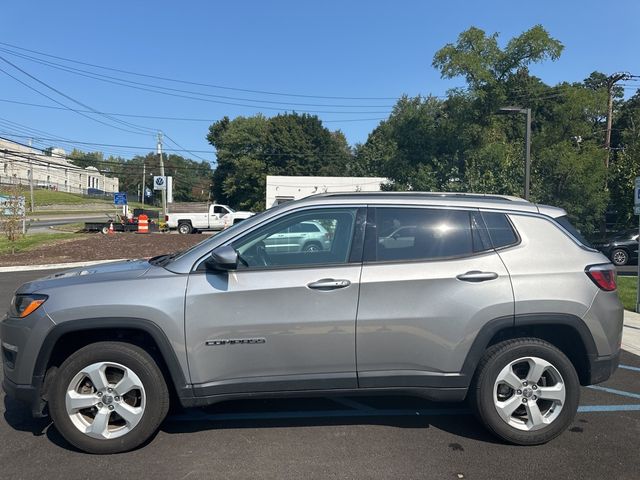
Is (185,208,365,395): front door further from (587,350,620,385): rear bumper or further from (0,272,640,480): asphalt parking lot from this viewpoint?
(587,350,620,385): rear bumper

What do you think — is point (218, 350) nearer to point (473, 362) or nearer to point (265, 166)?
point (473, 362)

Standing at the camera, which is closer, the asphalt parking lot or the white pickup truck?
the asphalt parking lot

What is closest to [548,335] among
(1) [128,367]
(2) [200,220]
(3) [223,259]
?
(3) [223,259]

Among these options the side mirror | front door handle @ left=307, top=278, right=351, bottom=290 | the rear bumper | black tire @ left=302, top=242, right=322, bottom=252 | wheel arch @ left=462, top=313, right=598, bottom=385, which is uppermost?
black tire @ left=302, top=242, right=322, bottom=252

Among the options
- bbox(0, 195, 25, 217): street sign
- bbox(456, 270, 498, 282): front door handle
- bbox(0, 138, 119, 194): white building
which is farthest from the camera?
bbox(0, 138, 119, 194): white building

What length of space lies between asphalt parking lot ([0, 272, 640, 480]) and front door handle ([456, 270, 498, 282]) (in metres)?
1.25

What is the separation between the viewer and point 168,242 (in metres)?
23.9

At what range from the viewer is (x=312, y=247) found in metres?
3.77

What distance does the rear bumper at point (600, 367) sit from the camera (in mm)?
3656

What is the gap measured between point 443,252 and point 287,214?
1.21 m

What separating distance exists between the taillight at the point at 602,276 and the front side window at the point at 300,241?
1.82 metres

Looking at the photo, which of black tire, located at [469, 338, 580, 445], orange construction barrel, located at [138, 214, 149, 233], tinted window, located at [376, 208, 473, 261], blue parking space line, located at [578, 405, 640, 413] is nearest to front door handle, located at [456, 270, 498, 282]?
tinted window, located at [376, 208, 473, 261]

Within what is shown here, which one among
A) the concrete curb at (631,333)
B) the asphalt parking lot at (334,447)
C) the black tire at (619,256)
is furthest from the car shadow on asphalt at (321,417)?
the black tire at (619,256)

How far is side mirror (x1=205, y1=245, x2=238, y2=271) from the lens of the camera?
3.30m
